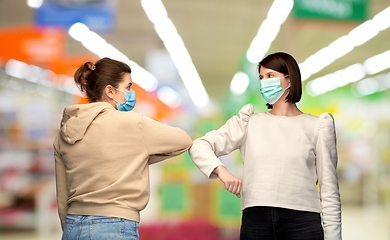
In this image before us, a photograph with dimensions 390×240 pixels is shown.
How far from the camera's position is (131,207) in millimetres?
1434

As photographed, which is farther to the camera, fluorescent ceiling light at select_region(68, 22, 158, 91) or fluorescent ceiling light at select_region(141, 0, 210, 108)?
fluorescent ceiling light at select_region(68, 22, 158, 91)

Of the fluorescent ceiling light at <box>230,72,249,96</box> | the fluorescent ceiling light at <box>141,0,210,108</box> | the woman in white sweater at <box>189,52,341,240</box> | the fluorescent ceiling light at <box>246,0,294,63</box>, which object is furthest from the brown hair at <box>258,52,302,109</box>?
the fluorescent ceiling light at <box>141,0,210,108</box>

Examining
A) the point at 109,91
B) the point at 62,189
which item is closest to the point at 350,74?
the point at 109,91

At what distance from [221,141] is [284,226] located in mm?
464

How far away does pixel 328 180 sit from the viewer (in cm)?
153

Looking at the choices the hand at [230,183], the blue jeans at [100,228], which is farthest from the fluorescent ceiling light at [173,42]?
the blue jeans at [100,228]

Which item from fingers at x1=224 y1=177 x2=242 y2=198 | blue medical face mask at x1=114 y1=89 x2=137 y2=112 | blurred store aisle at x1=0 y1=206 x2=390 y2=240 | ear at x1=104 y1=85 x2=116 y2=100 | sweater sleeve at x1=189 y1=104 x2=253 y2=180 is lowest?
blurred store aisle at x1=0 y1=206 x2=390 y2=240

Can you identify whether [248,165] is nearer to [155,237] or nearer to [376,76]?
[155,237]

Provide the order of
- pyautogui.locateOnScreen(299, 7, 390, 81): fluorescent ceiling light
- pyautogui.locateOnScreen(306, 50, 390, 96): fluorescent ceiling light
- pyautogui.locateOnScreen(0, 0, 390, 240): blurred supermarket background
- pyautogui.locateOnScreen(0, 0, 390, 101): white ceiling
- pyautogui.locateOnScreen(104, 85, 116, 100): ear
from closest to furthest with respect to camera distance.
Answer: pyautogui.locateOnScreen(104, 85, 116, 100): ear → pyautogui.locateOnScreen(0, 0, 390, 240): blurred supermarket background → pyautogui.locateOnScreen(299, 7, 390, 81): fluorescent ceiling light → pyautogui.locateOnScreen(0, 0, 390, 101): white ceiling → pyautogui.locateOnScreen(306, 50, 390, 96): fluorescent ceiling light

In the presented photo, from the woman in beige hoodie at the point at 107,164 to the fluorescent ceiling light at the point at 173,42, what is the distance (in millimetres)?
5412

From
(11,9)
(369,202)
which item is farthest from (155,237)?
(11,9)

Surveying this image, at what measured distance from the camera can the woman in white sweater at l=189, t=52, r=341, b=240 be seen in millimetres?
1503

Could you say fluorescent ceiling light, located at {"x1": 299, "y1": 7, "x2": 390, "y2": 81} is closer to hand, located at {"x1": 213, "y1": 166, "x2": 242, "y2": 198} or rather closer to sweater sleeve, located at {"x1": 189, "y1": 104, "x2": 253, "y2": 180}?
sweater sleeve, located at {"x1": 189, "y1": 104, "x2": 253, "y2": 180}

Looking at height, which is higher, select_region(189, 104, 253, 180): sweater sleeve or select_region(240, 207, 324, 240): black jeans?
select_region(189, 104, 253, 180): sweater sleeve
